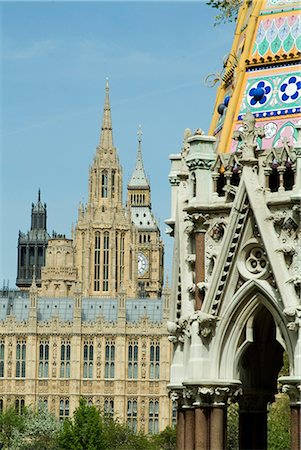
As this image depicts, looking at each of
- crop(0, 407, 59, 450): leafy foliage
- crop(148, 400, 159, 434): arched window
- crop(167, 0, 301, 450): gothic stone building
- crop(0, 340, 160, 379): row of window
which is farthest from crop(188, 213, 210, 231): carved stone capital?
crop(148, 400, 159, 434): arched window

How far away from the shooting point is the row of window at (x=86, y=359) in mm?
115312

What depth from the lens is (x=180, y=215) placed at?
13.0 m

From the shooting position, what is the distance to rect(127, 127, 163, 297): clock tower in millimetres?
183375

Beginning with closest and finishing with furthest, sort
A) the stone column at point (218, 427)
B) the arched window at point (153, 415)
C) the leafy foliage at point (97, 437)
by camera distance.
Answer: the stone column at point (218, 427)
the leafy foliage at point (97, 437)
the arched window at point (153, 415)

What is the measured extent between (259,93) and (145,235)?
582 feet

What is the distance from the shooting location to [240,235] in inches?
490

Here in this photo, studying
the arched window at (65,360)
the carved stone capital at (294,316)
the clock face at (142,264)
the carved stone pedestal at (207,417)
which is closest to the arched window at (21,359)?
the arched window at (65,360)

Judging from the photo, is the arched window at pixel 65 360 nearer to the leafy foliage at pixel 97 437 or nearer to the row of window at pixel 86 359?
the row of window at pixel 86 359

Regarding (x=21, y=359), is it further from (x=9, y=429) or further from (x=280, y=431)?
(x=280, y=431)

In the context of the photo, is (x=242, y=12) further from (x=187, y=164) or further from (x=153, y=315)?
(x=153, y=315)

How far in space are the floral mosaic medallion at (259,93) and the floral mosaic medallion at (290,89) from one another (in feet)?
0.37

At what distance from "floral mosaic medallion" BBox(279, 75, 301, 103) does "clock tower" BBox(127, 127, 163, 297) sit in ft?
528

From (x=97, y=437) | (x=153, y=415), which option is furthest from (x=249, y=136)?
(x=153, y=415)

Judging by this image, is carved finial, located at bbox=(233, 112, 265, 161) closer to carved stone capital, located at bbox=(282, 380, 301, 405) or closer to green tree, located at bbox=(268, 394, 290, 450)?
carved stone capital, located at bbox=(282, 380, 301, 405)
